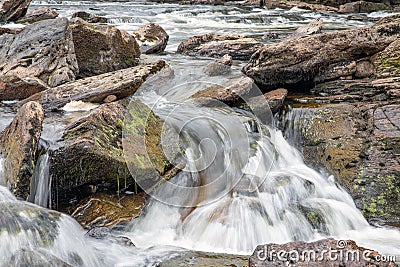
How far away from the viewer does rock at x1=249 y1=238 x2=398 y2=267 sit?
10.4 ft

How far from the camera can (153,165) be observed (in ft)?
18.0

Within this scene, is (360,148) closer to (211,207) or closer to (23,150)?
(211,207)

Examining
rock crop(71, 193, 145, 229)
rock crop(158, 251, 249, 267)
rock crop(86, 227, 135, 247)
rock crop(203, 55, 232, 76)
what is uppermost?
rock crop(203, 55, 232, 76)

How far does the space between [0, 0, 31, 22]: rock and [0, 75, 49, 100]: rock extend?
13.6m

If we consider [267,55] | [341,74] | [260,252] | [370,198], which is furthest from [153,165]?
[341,74]

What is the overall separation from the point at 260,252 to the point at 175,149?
2.76 metres

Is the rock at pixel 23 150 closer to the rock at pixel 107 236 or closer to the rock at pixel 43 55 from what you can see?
the rock at pixel 107 236

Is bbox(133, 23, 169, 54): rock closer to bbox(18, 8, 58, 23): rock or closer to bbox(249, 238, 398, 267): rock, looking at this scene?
bbox(18, 8, 58, 23): rock

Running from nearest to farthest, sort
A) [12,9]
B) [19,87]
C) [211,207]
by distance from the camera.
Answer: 1. [211,207]
2. [19,87]
3. [12,9]

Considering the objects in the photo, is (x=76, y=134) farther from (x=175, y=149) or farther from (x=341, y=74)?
(x=341, y=74)

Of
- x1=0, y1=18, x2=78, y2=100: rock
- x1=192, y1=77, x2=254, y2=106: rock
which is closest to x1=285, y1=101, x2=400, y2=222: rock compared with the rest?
x1=192, y1=77, x2=254, y2=106: rock

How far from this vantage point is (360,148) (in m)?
6.31

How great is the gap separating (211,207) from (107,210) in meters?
→ 1.26

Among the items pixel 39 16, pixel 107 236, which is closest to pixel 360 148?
pixel 107 236
